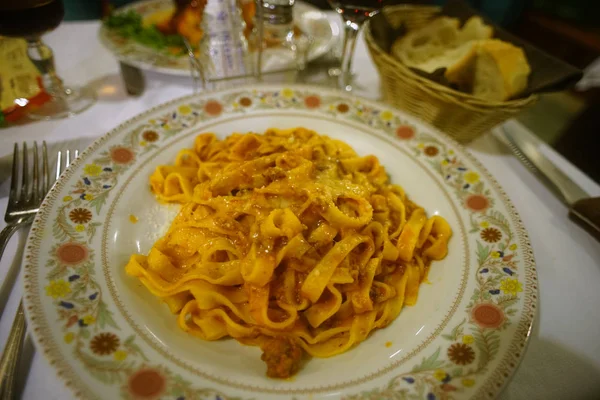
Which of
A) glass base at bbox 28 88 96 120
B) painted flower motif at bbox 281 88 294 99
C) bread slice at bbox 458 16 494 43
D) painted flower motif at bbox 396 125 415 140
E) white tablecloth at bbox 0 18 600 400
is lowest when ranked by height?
white tablecloth at bbox 0 18 600 400

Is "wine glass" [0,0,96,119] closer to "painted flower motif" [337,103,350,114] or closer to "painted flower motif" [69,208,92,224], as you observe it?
"painted flower motif" [69,208,92,224]

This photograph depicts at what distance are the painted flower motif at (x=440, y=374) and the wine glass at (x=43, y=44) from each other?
9.17 ft

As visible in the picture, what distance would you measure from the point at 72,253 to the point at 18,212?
57cm

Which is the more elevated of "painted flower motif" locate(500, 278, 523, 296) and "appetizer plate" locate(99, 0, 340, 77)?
"appetizer plate" locate(99, 0, 340, 77)

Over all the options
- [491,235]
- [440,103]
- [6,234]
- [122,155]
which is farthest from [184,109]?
[491,235]

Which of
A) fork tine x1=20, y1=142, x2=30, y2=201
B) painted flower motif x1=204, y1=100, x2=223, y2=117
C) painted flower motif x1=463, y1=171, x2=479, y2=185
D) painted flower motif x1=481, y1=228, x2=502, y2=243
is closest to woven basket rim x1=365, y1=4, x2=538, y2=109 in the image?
painted flower motif x1=463, y1=171, x2=479, y2=185

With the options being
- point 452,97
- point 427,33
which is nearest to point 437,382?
point 452,97

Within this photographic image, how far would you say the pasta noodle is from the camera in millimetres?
1716

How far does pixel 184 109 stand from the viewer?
2.48m

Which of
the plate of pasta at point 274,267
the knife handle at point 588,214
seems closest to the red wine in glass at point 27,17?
the plate of pasta at point 274,267

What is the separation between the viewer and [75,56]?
11.2ft

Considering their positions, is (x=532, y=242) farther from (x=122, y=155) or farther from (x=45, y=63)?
(x=45, y=63)

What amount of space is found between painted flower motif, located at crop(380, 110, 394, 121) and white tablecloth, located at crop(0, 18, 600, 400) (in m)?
0.79

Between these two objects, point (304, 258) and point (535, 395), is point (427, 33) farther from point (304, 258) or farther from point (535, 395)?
point (535, 395)
